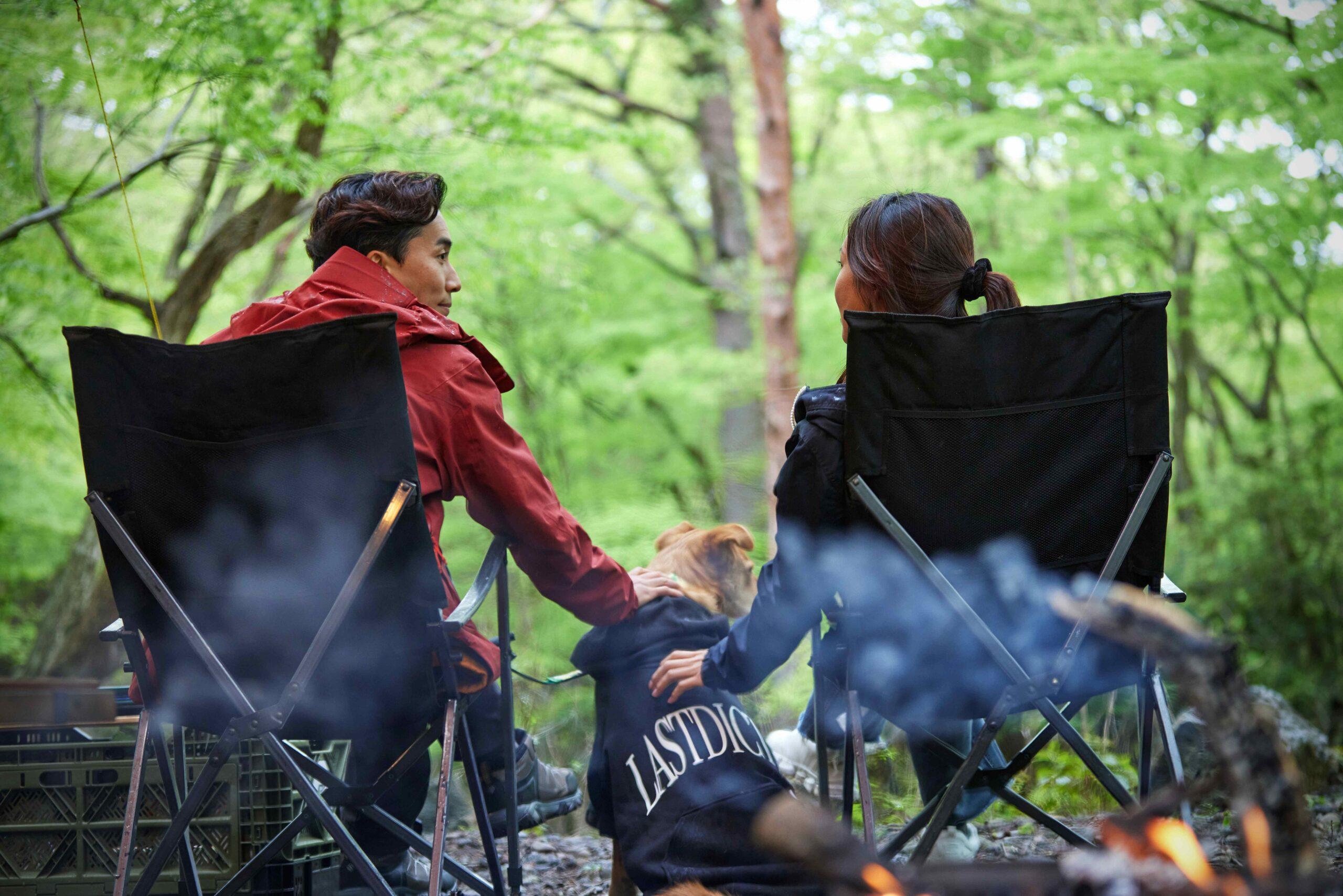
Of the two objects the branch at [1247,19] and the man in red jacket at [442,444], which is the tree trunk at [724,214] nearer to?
the branch at [1247,19]

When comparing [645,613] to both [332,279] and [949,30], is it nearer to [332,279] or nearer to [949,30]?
[332,279]

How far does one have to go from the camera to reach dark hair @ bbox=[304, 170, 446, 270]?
231 centimetres

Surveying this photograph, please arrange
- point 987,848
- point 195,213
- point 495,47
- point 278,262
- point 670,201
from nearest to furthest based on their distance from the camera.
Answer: point 987,848 < point 195,213 < point 495,47 < point 278,262 < point 670,201

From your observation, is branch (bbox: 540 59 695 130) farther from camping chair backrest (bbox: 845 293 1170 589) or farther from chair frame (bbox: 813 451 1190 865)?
chair frame (bbox: 813 451 1190 865)

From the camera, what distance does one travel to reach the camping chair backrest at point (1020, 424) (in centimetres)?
175

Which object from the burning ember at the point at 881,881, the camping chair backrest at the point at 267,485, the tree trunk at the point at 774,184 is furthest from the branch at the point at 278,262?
the burning ember at the point at 881,881

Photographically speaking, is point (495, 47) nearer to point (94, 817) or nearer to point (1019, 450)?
point (94, 817)

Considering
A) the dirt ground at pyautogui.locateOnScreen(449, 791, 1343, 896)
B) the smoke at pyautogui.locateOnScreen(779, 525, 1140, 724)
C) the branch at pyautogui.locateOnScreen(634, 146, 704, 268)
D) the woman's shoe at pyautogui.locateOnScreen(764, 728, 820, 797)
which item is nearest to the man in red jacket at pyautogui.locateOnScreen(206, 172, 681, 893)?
the smoke at pyautogui.locateOnScreen(779, 525, 1140, 724)

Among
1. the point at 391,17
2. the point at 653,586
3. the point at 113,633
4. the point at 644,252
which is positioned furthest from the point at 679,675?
the point at 644,252

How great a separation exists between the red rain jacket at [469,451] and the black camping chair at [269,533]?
219 mm

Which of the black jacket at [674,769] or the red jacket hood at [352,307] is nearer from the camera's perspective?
the black jacket at [674,769]

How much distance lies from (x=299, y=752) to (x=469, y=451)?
63 cm

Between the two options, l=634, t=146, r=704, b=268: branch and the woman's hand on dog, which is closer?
the woman's hand on dog

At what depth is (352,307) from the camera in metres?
2.11
